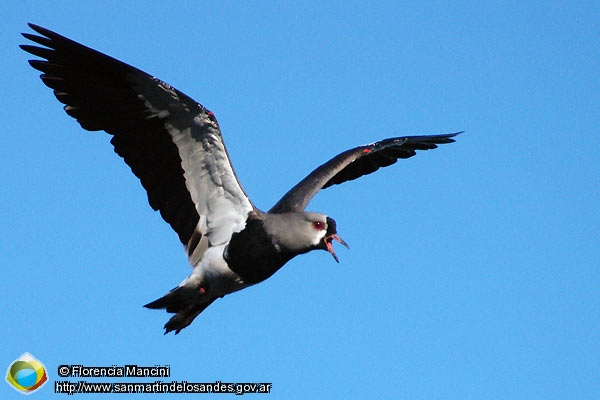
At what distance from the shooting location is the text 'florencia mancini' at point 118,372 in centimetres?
1280

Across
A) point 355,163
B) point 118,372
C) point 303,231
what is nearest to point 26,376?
point 118,372

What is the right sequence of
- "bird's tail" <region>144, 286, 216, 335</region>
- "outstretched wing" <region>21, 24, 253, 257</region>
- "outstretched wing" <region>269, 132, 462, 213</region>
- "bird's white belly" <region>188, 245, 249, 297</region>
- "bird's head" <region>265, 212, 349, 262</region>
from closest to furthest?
1. "outstretched wing" <region>21, 24, 253, 257</region>
2. "bird's head" <region>265, 212, 349, 262</region>
3. "bird's white belly" <region>188, 245, 249, 297</region>
4. "bird's tail" <region>144, 286, 216, 335</region>
5. "outstretched wing" <region>269, 132, 462, 213</region>

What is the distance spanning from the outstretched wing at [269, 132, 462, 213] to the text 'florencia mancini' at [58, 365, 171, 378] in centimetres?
226

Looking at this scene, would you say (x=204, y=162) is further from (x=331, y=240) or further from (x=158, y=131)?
(x=331, y=240)

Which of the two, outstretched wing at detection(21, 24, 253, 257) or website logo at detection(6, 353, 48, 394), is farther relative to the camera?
website logo at detection(6, 353, 48, 394)

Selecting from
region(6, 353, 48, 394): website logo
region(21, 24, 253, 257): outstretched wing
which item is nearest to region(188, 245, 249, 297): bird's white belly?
region(21, 24, 253, 257): outstretched wing

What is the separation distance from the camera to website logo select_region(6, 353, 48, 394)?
13008 mm

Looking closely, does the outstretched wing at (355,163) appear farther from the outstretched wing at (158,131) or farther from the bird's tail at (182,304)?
the bird's tail at (182,304)

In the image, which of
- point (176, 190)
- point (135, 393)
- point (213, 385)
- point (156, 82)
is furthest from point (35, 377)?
point (156, 82)

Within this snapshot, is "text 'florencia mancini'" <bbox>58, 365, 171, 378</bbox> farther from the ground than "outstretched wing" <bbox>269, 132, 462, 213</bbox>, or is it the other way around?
"outstretched wing" <bbox>269, 132, 462, 213</bbox>

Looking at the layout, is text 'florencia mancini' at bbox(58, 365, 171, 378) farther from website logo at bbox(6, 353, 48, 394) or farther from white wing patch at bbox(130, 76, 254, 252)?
white wing patch at bbox(130, 76, 254, 252)

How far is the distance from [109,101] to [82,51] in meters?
0.59

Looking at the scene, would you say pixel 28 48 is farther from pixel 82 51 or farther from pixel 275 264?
pixel 275 264

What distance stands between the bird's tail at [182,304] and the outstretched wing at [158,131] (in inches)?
19.5
